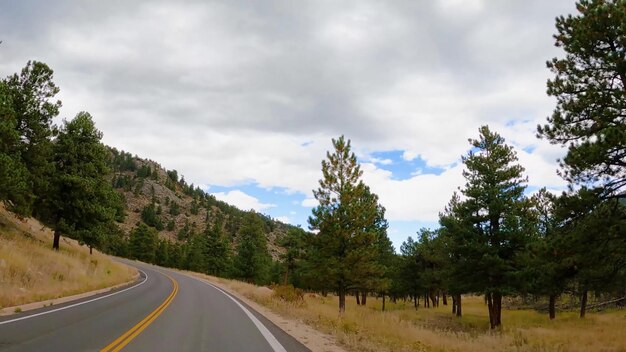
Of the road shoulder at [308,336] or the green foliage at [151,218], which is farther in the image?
the green foliage at [151,218]

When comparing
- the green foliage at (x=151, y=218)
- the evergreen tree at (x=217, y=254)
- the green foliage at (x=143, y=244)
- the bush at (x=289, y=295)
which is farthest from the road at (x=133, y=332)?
the green foliage at (x=151, y=218)

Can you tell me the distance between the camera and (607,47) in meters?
14.1

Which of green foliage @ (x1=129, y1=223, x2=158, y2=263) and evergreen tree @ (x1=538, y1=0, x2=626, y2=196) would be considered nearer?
evergreen tree @ (x1=538, y1=0, x2=626, y2=196)

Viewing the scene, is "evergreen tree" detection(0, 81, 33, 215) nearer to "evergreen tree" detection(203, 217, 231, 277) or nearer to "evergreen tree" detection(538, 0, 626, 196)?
"evergreen tree" detection(538, 0, 626, 196)

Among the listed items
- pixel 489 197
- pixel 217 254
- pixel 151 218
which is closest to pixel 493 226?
pixel 489 197

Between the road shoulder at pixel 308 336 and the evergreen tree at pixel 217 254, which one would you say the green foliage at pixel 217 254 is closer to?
the evergreen tree at pixel 217 254

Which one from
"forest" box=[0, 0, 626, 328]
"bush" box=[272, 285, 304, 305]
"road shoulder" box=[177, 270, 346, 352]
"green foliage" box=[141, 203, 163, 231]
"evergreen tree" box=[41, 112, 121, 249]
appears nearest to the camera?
"road shoulder" box=[177, 270, 346, 352]

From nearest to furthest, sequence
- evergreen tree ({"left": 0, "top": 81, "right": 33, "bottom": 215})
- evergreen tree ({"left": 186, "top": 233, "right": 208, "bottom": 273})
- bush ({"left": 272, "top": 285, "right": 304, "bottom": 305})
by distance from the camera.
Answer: evergreen tree ({"left": 0, "top": 81, "right": 33, "bottom": 215})
bush ({"left": 272, "top": 285, "right": 304, "bottom": 305})
evergreen tree ({"left": 186, "top": 233, "right": 208, "bottom": 273})

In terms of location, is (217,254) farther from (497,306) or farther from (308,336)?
(308,336)

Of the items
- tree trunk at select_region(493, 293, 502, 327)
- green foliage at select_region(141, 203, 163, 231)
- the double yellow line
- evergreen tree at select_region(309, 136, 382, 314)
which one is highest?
green foliage at select_region(141, 203, 163, 231)

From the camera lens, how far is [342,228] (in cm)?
2669

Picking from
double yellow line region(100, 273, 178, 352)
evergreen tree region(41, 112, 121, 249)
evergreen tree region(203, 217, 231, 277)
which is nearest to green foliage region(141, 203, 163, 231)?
evergreen tree region(203, 217, 231, 277)

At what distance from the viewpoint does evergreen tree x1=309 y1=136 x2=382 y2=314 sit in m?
26.6

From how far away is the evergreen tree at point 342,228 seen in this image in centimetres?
2659
